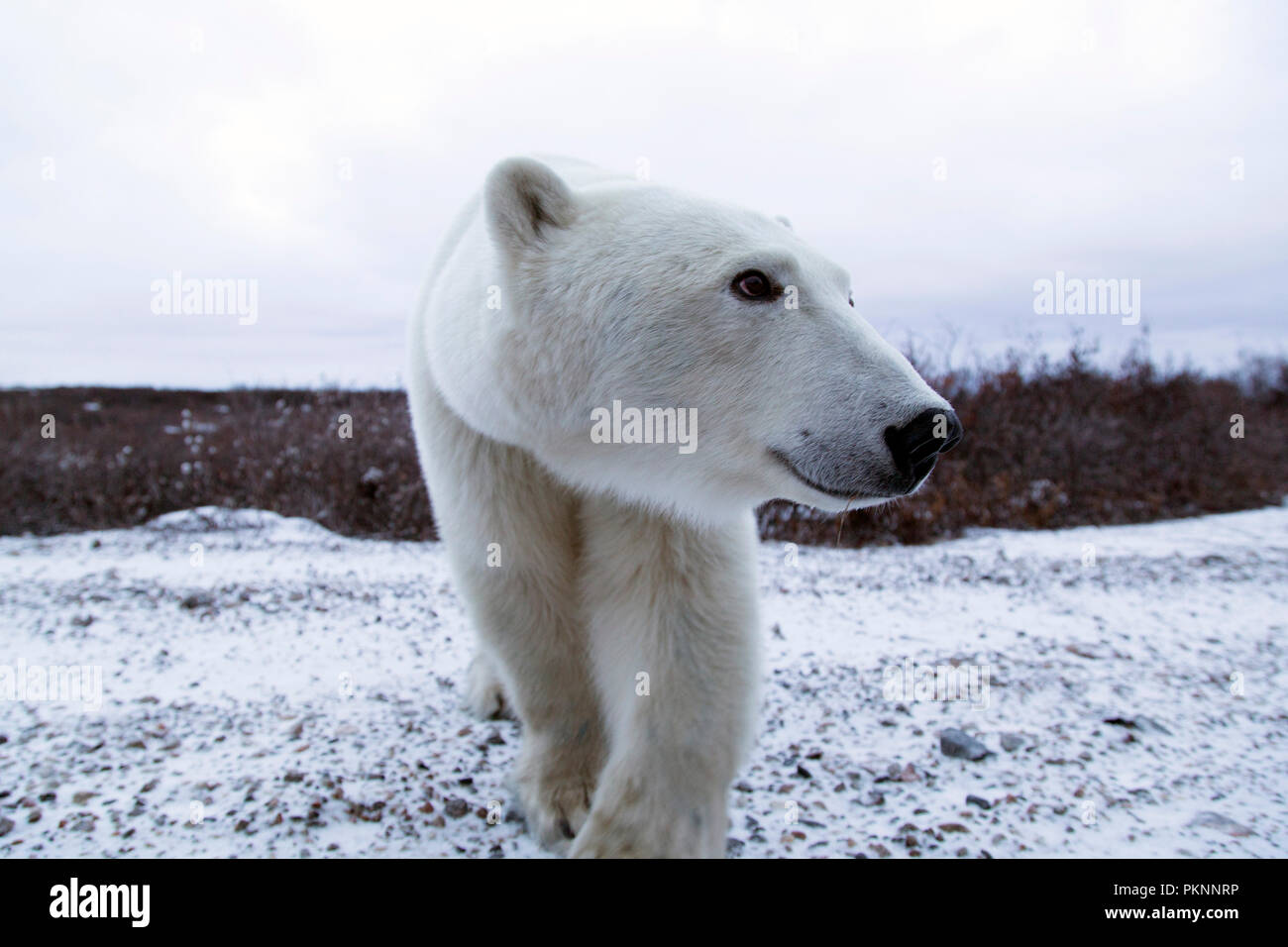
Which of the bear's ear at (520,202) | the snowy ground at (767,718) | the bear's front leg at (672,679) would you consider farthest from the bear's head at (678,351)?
the snowy ground at (767,718)

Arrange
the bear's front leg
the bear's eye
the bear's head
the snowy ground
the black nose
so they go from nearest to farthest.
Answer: the black nose → the bear's head → the bear's eye → the bear's front leg → the snowy ground

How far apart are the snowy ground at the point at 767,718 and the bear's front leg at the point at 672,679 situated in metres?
0.29

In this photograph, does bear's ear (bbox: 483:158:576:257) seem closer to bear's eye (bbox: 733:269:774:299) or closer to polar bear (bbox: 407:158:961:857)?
polar bear (bbox: 407:158:961:857)

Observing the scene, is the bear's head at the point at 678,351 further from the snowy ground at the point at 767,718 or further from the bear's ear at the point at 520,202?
the snowy ground at the point at 767,718

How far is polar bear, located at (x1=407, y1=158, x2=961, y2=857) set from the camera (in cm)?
191

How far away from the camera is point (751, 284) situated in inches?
78.2

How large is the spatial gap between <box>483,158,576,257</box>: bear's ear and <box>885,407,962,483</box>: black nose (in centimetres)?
105

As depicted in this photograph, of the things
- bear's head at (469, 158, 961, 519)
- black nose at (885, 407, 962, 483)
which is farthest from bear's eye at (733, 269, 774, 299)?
black nose at (885, 407, 962, 483)

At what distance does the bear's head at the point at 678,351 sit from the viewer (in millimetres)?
1879

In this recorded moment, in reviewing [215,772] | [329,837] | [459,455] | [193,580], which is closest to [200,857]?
[329,837]

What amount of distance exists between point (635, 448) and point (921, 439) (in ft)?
2.37

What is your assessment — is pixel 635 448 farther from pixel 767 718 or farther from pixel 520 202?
pixel 767 718

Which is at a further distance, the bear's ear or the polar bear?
the bear's ear

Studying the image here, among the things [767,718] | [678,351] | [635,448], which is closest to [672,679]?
[635,448]
